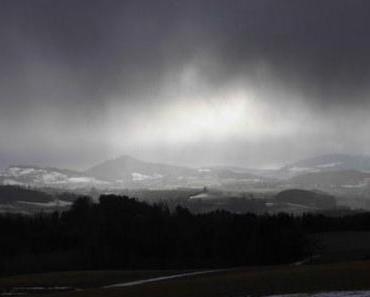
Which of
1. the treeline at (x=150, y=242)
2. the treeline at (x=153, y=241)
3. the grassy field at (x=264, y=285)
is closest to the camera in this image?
the grassy field at (x=264, y=285)

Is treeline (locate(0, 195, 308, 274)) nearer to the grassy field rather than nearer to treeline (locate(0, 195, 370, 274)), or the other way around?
treeline (locate(0, 195, 370, 274))

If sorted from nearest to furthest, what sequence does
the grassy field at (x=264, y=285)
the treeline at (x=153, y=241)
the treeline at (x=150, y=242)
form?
the grassy field at (x=264, y=285), the treeline at (x=153, y=241), the treeline at (x=150, y=242)

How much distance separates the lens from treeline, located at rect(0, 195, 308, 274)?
152 meters

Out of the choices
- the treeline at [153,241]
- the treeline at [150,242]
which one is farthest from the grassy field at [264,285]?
the treeline at [150,242]

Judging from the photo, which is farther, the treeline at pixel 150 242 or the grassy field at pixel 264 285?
the treeline at pixel 150 242

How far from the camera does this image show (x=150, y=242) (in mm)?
170875

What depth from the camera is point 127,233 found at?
175 m

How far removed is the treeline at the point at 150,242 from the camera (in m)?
152

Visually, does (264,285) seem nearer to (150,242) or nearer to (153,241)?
(150,242)

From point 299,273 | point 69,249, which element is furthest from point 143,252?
point 299,273

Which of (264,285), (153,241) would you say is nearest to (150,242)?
(153,241)

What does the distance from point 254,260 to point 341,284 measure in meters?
103

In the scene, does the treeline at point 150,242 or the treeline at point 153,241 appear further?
the treeline at point 150,242

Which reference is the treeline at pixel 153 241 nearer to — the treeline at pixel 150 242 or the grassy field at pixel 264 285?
the treeline at pixel 150 242
